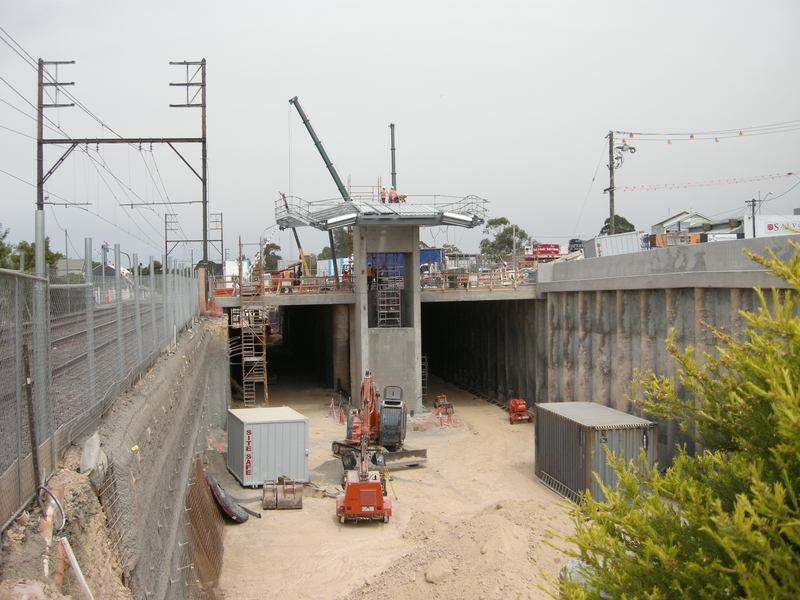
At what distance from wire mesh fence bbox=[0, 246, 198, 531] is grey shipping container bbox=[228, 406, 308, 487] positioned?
26.9ft

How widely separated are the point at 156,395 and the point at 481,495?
12.3 meters

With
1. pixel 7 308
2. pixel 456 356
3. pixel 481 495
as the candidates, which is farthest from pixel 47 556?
pixel 456 356

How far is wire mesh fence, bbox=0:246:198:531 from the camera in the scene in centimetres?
481

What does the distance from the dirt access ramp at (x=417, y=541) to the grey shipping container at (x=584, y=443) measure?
0.81 m

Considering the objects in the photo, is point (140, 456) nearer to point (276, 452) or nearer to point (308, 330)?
point (276, 452)

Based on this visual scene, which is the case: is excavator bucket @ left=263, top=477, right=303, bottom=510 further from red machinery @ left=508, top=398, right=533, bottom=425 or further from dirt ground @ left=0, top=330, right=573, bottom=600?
red machinery @ left=508, top=398, right=533, bottom=425

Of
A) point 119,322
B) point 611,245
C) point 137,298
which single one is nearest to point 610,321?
point 611,245

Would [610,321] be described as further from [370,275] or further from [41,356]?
[41,356]

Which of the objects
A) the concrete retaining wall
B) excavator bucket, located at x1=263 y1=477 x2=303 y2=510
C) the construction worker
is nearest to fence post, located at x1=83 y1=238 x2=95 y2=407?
the concrete retaining wall

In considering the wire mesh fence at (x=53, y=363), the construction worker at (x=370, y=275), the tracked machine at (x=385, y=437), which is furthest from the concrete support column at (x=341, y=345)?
the wire mesh fence at (x=53, y=363)

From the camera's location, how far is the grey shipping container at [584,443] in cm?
1783

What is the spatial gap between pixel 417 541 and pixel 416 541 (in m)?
0.03

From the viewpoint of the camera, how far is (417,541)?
16.2 metres

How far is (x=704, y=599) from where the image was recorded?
5.45m
